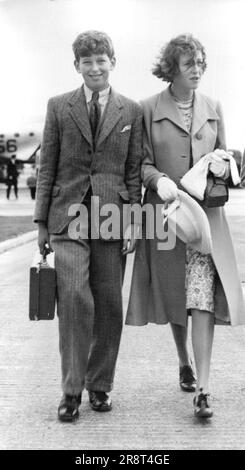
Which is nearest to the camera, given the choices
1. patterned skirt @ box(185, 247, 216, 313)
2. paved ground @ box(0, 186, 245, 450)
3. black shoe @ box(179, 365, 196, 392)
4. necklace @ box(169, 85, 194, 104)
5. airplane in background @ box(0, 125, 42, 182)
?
paved ground @ box(0, 186, 245, 450)

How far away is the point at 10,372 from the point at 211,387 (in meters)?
1.32

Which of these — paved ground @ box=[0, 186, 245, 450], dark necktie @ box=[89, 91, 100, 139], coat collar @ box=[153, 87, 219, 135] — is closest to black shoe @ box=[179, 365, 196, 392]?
paved ground @ box=[0, 186, 245, 450]

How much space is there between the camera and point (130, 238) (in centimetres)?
446

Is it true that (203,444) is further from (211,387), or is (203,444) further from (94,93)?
(94,93)

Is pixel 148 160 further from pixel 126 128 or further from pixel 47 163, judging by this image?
pixel 47 163

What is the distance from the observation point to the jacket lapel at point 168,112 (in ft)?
14.8

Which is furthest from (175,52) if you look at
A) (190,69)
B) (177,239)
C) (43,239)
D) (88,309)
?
(88,309)

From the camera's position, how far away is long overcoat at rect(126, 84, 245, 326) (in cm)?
448

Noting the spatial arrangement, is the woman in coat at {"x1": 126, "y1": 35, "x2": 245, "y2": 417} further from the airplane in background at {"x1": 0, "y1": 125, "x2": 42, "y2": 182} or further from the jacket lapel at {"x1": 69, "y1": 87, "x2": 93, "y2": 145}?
the airplane in background at {"x1": 0, "y1": 125, "x2": 42, "y2": 182}

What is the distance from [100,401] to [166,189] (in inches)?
46.6

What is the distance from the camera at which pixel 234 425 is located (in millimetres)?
4277

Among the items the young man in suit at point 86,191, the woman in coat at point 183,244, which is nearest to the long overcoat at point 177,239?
the woman in coat at point 183,244

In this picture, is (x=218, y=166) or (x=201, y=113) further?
(x=201, y=113)

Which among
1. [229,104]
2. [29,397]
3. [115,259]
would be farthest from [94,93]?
[229,104]
